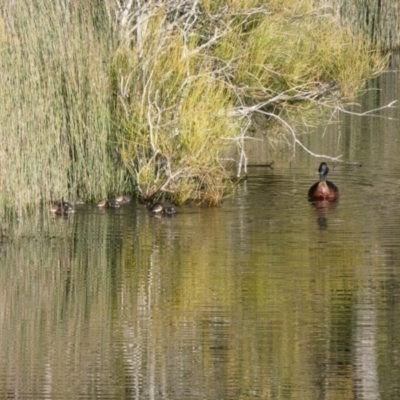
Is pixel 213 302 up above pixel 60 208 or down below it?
below

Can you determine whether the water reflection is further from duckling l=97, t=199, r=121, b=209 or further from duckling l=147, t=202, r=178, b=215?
duckling l=97, t=199, r=121, b=209

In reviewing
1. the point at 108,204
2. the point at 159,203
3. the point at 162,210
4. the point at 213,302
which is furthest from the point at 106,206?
the point at 213,302

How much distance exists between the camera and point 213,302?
32.4 ft

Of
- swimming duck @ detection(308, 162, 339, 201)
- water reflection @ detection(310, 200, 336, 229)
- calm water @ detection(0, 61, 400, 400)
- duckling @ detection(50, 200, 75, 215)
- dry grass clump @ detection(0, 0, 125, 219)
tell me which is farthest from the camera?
swimming duck @ detection(308, 162, 339, 201)

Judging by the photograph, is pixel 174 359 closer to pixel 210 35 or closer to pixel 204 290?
pixel 204 290

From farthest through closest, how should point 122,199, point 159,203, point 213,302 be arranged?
point 122,199 < point 159,203 < point 213,302

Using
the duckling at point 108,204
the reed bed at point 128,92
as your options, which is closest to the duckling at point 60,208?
the reed bed at point 128,92

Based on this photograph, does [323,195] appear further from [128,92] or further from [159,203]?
[128,92]

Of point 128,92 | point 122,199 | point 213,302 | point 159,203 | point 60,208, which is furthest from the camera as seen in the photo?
point 128,92

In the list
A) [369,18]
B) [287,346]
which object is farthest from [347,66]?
[369,18]

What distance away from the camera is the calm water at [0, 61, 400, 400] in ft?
26.2

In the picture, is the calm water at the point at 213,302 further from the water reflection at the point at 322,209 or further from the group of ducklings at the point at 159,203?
the group of ducklings at the point at 159,203

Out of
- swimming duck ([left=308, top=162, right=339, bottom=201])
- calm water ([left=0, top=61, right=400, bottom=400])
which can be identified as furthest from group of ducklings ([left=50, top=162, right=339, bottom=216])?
calm water ([left=0, top=61, right=400, bottom=400])

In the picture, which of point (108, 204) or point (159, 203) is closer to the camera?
point (159, 203)
